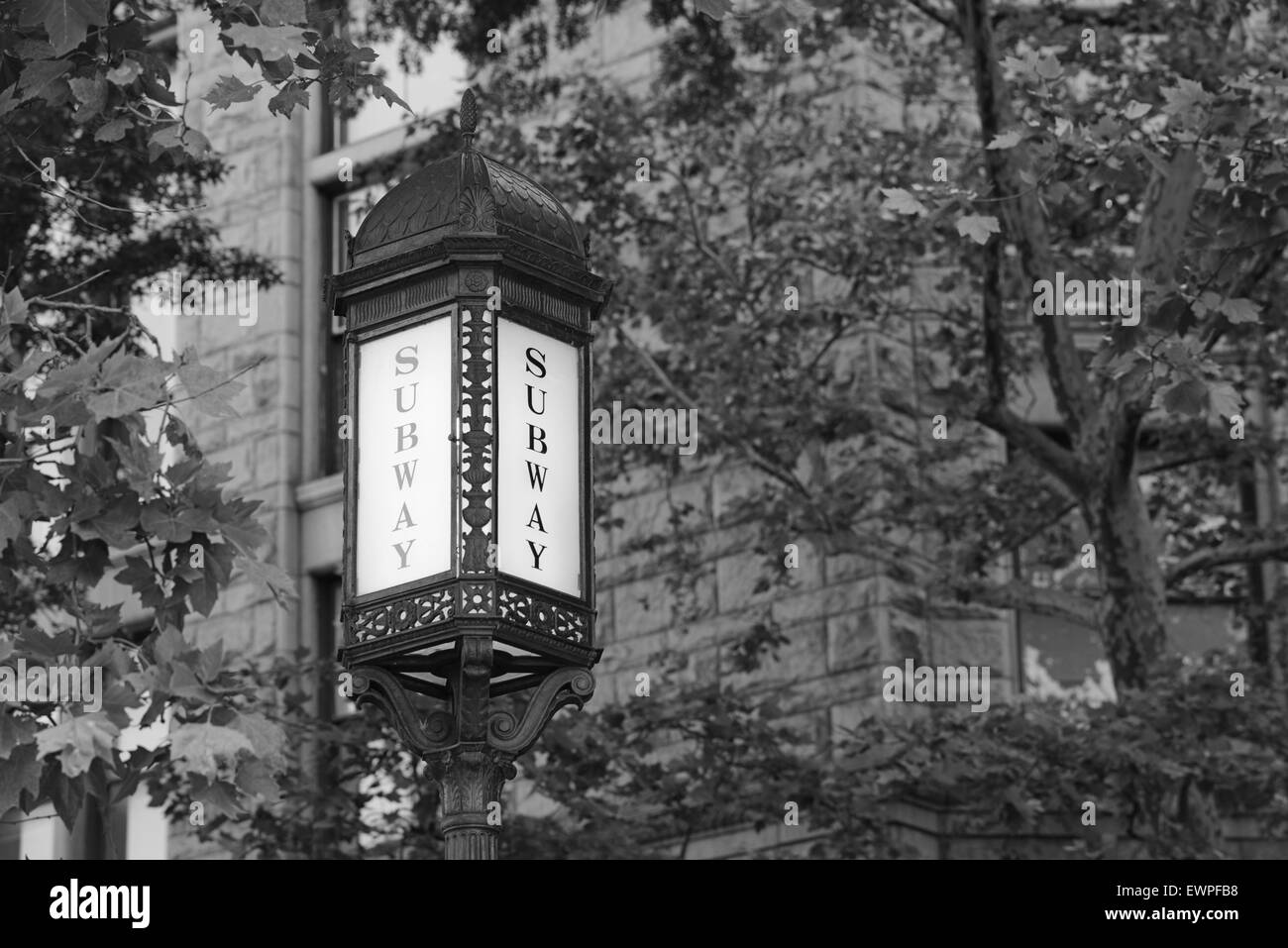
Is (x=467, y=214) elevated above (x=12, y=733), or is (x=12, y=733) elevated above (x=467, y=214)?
(x=467, y=214)

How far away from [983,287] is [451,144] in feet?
13.4

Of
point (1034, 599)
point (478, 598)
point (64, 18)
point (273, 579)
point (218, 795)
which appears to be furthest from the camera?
point (1034, 599)

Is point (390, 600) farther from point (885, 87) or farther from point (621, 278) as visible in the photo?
point (885, 87)

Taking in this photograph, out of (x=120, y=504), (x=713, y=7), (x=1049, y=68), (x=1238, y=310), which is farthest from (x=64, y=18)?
(x=1238, y=310)

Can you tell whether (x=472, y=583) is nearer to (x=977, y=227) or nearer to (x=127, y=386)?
(x=127, y=386)

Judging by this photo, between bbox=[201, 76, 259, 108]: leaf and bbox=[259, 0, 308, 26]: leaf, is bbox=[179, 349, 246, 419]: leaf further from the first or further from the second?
bbox=[259, 0, 308, 26]: leaf

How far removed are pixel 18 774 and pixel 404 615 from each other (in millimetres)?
1554

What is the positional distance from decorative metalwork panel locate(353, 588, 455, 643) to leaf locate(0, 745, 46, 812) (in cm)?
133

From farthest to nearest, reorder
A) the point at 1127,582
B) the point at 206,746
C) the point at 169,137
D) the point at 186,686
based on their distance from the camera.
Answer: the point at 1127,582, the point at 169,137, the point at 186,686, the point at 206,746

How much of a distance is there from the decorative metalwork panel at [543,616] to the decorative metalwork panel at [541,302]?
33.6 inches

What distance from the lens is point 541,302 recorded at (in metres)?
→ 6.50

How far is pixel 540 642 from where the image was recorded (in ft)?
20.0

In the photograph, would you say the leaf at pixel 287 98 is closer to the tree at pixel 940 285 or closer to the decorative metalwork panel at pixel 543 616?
the decorative metalwork panel at pixel 543 616

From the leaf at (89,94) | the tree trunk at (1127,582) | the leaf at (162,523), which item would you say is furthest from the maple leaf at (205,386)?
the tree trunk at (1127,582)
